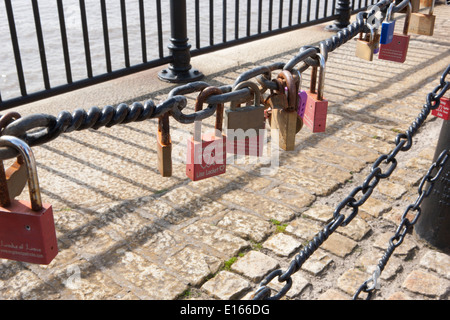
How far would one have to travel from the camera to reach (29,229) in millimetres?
1502

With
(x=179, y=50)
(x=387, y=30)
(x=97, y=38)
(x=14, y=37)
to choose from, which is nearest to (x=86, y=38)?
(x=14, y=37)

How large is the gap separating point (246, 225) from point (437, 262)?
108 centimetres

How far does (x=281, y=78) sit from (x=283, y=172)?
1865mm

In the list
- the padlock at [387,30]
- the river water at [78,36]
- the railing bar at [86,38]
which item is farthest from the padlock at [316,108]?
the river water at [78,36]

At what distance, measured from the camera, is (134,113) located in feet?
5.65

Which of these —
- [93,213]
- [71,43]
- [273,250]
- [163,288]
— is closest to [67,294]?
[163,288]

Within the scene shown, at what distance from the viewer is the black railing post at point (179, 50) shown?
16.9ft

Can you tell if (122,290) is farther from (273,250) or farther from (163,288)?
(273,250)

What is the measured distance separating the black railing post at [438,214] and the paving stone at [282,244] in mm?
760

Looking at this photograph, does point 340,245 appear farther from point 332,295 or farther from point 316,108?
point 316,108

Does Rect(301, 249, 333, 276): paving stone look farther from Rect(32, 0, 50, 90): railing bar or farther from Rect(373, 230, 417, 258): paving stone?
Rect(32, 0, 50, 90): railing bar

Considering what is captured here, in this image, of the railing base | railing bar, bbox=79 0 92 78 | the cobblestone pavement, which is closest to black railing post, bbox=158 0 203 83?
the railing base

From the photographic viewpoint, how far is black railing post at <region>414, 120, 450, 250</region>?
115 inches

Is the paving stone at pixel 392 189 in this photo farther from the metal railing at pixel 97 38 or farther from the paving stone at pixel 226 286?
the metal railing at pixel 97 38
